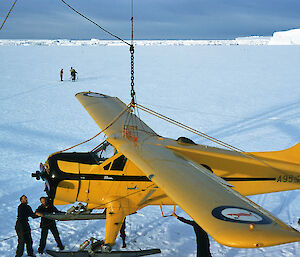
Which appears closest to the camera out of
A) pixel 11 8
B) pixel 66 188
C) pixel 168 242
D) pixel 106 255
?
pixel 106 255

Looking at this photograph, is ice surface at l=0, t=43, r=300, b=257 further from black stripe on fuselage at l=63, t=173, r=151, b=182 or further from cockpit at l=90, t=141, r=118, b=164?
cockpit at l=90, t=141, r=118, b=164

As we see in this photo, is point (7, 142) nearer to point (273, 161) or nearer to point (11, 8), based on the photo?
point (11, 8)

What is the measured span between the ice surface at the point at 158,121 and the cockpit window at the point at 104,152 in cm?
166

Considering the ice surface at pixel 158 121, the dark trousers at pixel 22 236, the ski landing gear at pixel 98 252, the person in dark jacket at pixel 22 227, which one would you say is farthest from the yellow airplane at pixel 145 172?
the ice surface at pixel 158 121

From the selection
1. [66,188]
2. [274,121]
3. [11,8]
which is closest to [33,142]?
[11,8]

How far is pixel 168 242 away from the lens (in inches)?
230

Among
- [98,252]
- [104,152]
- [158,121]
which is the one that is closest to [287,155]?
[104,152]

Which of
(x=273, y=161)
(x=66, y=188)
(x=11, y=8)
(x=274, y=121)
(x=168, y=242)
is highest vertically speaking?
(x=11, y=8)

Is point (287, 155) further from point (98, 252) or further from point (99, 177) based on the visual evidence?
point (98, 252)

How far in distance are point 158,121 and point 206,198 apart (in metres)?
11.4

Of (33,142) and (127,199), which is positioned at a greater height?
(33,142)

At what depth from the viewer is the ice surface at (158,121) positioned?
6113 millimetres

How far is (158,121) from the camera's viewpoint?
580 inches

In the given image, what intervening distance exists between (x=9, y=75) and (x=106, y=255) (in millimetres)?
28073
